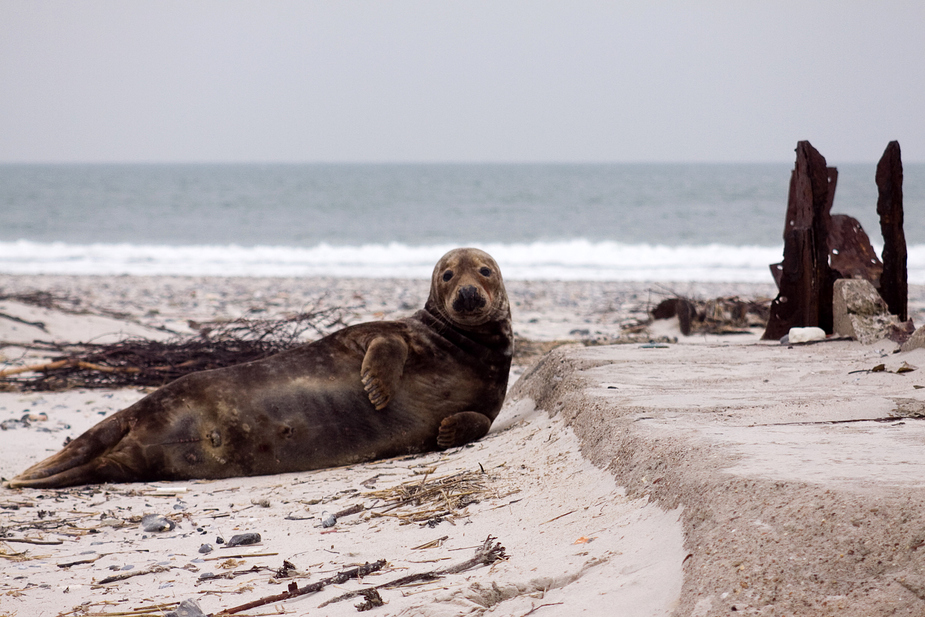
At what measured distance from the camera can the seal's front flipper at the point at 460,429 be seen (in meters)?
4.54

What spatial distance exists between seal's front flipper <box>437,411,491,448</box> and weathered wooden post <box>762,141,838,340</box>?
260 cm

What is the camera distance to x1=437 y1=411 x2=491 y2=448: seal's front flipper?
454cm

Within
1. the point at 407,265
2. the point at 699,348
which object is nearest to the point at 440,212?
the point at 407,265

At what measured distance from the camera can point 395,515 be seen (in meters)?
3.43

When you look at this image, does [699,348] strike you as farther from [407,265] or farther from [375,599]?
[407,265]

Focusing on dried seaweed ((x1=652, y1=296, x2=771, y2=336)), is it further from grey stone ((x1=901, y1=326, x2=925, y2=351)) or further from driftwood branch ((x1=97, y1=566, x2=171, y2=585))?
driftwood branch ((x1=97, y1=566, x2=171, y2=585))

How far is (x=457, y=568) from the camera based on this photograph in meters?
2.67

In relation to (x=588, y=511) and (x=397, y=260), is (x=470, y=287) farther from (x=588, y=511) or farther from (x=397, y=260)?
(x=397, y=260)

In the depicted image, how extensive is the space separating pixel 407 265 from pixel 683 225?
44.4 feet

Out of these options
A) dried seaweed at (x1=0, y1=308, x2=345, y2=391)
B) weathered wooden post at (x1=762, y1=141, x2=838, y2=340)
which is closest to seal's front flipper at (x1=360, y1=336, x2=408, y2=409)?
dried seaweed at (x1=0, y1=308, x2=345, y2=391)

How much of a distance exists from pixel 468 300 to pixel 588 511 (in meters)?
1.80

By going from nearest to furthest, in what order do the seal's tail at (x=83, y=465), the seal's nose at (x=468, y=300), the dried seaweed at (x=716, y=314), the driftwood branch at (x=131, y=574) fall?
the driftwood branch at (x=131, y=574)
the seal's tail at (x=83, y=465)
the seal's nose at (x=468, y=300)
the dried seaweed at (x=716, y=314)

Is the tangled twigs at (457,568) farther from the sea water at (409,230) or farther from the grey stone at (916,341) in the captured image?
the sea water at (409,230)

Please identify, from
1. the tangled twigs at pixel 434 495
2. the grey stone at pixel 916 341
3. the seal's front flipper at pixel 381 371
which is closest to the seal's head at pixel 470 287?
the seal's front flipper at pixel 381 371
